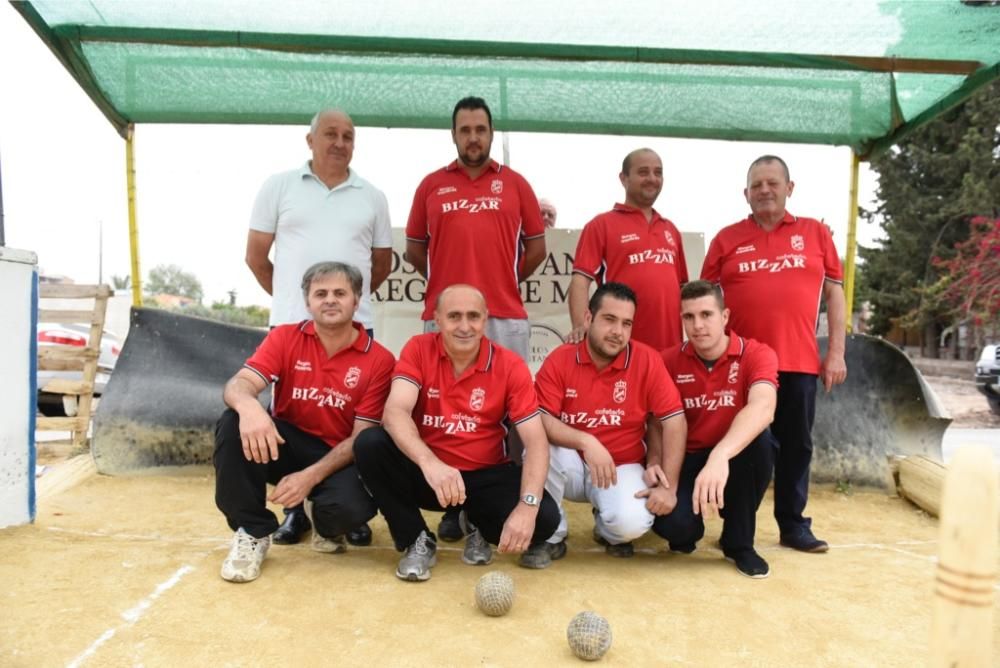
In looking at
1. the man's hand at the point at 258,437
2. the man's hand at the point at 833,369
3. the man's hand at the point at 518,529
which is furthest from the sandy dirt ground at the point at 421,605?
the man's hand at the point at 833,369

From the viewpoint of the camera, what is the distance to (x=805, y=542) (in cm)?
353

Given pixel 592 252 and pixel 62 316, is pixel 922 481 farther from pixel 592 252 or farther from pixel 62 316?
pixel 62 316

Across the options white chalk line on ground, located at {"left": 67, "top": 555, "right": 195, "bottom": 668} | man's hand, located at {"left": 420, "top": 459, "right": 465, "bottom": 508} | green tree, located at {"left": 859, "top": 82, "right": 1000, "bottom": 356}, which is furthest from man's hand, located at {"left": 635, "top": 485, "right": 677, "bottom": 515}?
green tree, located at {"left": 859, "top": 82, "right": 1000, "bottom": 356}

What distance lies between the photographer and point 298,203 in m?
3.67

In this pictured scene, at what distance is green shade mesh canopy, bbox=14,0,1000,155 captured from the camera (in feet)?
13.6

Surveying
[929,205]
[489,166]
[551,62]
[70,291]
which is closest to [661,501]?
[489,166]

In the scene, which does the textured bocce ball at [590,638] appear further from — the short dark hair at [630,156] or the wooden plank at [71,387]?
the wooden plank at [71,387]

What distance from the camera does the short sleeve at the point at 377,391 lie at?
3.17m

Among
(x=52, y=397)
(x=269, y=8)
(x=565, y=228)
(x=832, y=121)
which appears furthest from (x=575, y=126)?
(x=52, y=397)

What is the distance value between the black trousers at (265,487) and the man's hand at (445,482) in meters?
0.44

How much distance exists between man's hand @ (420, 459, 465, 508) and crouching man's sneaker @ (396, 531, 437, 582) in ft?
1.03

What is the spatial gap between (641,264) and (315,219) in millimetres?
1762

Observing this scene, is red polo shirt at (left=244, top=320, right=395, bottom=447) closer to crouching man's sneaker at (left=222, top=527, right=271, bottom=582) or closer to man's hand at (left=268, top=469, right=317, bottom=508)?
man's hand at (left=268, top=469, right=317, bottom=508)

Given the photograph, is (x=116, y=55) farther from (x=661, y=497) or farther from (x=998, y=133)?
(x=998, y=133)
